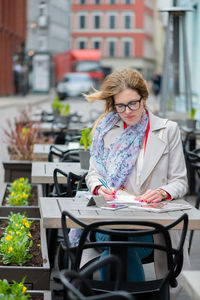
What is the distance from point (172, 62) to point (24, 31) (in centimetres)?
4790

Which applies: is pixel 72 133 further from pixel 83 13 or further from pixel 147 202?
pixel 83 13

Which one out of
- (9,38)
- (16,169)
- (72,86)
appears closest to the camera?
(16,169)

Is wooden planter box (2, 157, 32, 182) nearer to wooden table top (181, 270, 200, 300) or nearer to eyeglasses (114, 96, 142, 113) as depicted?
eyeglasses (114, 96, 142, 113)

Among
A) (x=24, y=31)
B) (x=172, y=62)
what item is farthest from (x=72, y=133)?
(x=24, y=31)

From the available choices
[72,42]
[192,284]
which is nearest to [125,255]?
[192,284]

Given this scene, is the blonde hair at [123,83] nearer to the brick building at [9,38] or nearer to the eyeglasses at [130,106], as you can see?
the eyeglasses at [130,106]

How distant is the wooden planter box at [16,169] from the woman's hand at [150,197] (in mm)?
4822

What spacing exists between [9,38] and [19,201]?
48358 millimetres

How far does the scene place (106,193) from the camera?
396cm

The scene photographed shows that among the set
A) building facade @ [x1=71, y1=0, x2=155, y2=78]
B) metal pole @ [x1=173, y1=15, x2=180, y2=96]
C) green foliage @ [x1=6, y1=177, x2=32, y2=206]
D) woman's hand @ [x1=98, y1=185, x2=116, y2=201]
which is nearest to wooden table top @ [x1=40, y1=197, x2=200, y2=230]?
woman's hand @ [x1=98, y1=185, x2=116, y2=201]

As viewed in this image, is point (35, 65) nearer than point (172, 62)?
No

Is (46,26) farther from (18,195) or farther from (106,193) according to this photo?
(106,193)

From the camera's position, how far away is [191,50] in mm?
20953

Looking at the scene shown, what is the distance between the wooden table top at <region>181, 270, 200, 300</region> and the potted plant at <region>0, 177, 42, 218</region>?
3029mm
